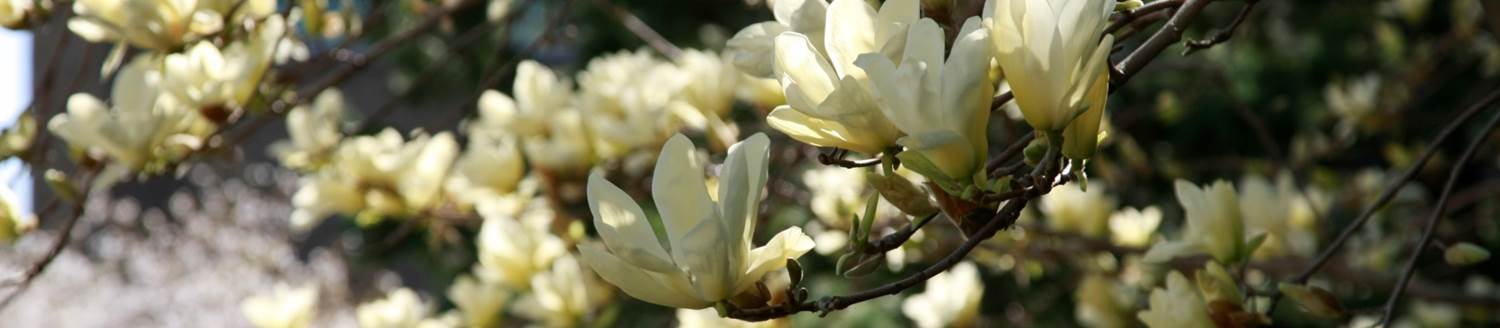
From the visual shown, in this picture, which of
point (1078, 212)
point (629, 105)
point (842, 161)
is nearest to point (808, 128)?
point (842, 161)

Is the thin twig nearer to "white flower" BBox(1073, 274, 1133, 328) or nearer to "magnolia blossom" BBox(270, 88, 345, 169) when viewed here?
"magnolia blossom" BBox(270, 88, 345, 169)

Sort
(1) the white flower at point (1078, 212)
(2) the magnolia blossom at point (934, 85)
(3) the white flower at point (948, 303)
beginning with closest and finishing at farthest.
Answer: (2) the magnolia blossom at point (934, 85) → (3) the white flower at point (948, 303) → (1) the white flower at point (1078, 212)

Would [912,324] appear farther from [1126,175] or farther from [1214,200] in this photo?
[1214,200]

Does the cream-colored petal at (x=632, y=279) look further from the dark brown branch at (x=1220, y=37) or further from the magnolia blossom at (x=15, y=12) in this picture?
the magnolia blossom at (x=15, y=12)

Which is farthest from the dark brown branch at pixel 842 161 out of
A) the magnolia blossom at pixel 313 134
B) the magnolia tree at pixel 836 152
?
the magnolia blossom at pixel 313 134

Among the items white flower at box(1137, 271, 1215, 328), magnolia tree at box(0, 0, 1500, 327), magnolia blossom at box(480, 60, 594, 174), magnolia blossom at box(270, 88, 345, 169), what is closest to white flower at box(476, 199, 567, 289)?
magnolia tree at box(0, 0, 1500, 327)

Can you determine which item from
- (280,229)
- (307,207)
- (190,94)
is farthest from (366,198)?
(280,229)

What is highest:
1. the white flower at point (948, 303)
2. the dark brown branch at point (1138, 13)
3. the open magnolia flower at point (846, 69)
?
the open magnolia flower at point (846, 69)
